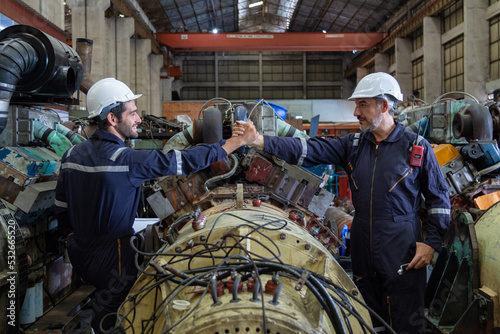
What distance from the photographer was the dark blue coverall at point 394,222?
8.28ft

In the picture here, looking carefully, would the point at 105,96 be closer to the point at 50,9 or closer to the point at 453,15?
the point at 50,9

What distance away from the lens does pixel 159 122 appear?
8633 mm

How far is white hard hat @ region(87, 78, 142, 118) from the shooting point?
2.54m

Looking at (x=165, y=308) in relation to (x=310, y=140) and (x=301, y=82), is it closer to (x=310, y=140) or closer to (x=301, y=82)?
(x=310, y=140)

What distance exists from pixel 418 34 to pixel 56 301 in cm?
1582

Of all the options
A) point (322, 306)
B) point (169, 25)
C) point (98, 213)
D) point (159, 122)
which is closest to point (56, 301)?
point (98, 213)

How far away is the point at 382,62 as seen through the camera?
18.3 metres

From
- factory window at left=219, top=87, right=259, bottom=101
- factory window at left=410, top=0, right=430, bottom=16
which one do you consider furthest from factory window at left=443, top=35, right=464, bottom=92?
factory window at left=219, top=87, right=259, bottom=101

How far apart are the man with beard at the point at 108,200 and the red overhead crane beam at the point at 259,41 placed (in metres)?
14.3

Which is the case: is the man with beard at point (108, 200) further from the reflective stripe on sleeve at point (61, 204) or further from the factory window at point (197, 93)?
the factory window at point (197, 93)

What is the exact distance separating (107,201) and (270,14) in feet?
72.1

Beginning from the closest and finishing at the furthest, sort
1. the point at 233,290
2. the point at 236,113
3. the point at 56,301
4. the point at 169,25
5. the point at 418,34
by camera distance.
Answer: the point at 233,290 → the point at 56,301 → the point at 236,113 → the point at 418,34 → the point at 169,25

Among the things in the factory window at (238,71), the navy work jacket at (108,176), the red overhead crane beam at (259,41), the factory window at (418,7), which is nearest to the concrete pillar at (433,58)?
the factory window at (418,7)

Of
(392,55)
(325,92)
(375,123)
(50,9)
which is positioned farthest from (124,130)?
(325,92)
